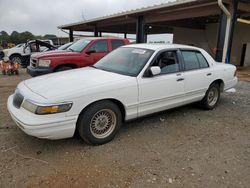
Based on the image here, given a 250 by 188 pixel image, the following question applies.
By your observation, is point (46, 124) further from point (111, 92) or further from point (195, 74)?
point (195, 74)

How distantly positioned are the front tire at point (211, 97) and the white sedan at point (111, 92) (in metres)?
0.16

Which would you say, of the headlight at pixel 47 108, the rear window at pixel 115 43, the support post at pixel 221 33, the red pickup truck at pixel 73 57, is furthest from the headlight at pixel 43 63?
the support post at pixel 221 33

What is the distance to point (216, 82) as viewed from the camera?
5.20m

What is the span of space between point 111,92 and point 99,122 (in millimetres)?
515

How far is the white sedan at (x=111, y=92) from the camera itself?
2.85 meters

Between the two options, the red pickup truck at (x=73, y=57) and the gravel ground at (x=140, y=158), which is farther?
the red pickup truck at (x=73, y=57)

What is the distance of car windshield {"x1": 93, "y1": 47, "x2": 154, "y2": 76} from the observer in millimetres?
3755

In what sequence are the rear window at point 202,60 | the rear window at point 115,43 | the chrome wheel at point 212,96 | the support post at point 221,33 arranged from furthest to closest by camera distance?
the support post at point 221,33 → the rear window at point 115,43 → the chrome wheel at point 212,96 → the rear window at point 202,60

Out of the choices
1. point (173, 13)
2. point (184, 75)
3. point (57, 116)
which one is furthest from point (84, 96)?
point (173, 13)

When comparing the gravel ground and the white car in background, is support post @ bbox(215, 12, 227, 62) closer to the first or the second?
the gravel ground

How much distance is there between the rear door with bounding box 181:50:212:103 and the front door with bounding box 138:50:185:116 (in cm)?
21

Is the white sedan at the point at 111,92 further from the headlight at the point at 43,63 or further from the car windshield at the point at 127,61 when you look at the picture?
the headlight at the point at 43,63

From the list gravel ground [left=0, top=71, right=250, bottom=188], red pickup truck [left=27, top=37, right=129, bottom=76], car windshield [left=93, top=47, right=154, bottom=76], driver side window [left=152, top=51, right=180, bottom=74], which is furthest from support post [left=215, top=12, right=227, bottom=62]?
car windshield [left=93, top=47, right=154, bottom=76]

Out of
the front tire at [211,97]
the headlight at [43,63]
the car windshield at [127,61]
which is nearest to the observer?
the car windshield at [127,61]
